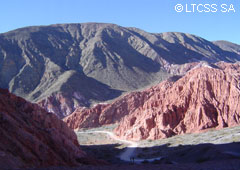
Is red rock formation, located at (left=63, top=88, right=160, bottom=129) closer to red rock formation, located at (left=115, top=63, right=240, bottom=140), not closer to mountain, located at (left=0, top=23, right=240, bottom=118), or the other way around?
mountain, located at (left=0, top=23, right=240, bottom=118)

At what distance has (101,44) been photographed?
504 ft

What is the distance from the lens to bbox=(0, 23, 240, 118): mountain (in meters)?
108

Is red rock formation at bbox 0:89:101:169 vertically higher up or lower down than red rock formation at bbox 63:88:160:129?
higher up

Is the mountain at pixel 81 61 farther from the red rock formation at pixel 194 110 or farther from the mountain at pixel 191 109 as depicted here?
the red rock formation at pixel 194 110

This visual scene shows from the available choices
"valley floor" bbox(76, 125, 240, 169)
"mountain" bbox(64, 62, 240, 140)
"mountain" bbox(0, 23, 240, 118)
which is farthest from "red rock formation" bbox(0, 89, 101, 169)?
"mountain" bbox(0, 23, 240, 118)

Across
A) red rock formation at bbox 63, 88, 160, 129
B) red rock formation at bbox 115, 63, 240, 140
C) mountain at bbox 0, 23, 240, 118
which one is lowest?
red rock formation at bbox 63, 88, 160, 129

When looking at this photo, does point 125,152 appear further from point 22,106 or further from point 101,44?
point 101,44

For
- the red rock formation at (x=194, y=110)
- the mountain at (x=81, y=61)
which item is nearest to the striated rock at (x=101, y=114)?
the mountain at (x=81, y=61)

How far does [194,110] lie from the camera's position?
169 ft

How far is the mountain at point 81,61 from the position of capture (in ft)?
354

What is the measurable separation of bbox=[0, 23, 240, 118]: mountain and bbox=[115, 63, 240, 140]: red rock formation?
43.0m

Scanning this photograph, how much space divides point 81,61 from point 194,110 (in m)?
96.6

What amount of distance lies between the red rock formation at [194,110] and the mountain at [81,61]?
1694 inches

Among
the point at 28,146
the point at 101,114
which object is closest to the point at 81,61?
the point at 101,114
